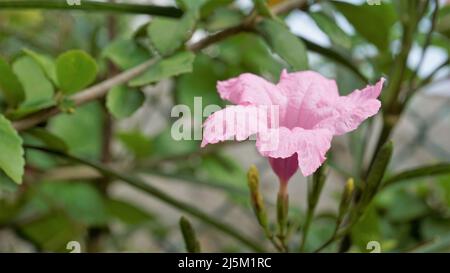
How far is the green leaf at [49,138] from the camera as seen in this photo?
506 mm

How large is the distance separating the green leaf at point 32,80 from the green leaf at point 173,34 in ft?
0.31

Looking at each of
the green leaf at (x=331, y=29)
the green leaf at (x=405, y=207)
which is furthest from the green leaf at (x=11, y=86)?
the green leaf at (x=405, y=207)

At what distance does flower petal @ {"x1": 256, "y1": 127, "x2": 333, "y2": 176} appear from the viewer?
369 millimetres

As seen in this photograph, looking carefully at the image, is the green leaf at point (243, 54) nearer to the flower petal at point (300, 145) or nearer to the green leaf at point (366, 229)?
the green leaf at point (366, 229)

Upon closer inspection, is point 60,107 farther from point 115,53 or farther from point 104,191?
point 104,191

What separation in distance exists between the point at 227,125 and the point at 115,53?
0.19 meters

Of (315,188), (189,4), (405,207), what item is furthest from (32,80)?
(405,207)

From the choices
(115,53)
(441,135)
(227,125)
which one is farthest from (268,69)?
(441,135)

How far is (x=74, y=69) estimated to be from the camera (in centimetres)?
48

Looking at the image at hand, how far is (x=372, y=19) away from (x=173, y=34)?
216 millimetres

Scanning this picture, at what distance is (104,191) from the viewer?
0.91m

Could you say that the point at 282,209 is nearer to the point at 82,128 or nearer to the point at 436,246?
the point at 436,246

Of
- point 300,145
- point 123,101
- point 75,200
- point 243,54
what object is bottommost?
point 300,145

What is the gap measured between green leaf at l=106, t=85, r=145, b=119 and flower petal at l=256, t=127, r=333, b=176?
150 mm
